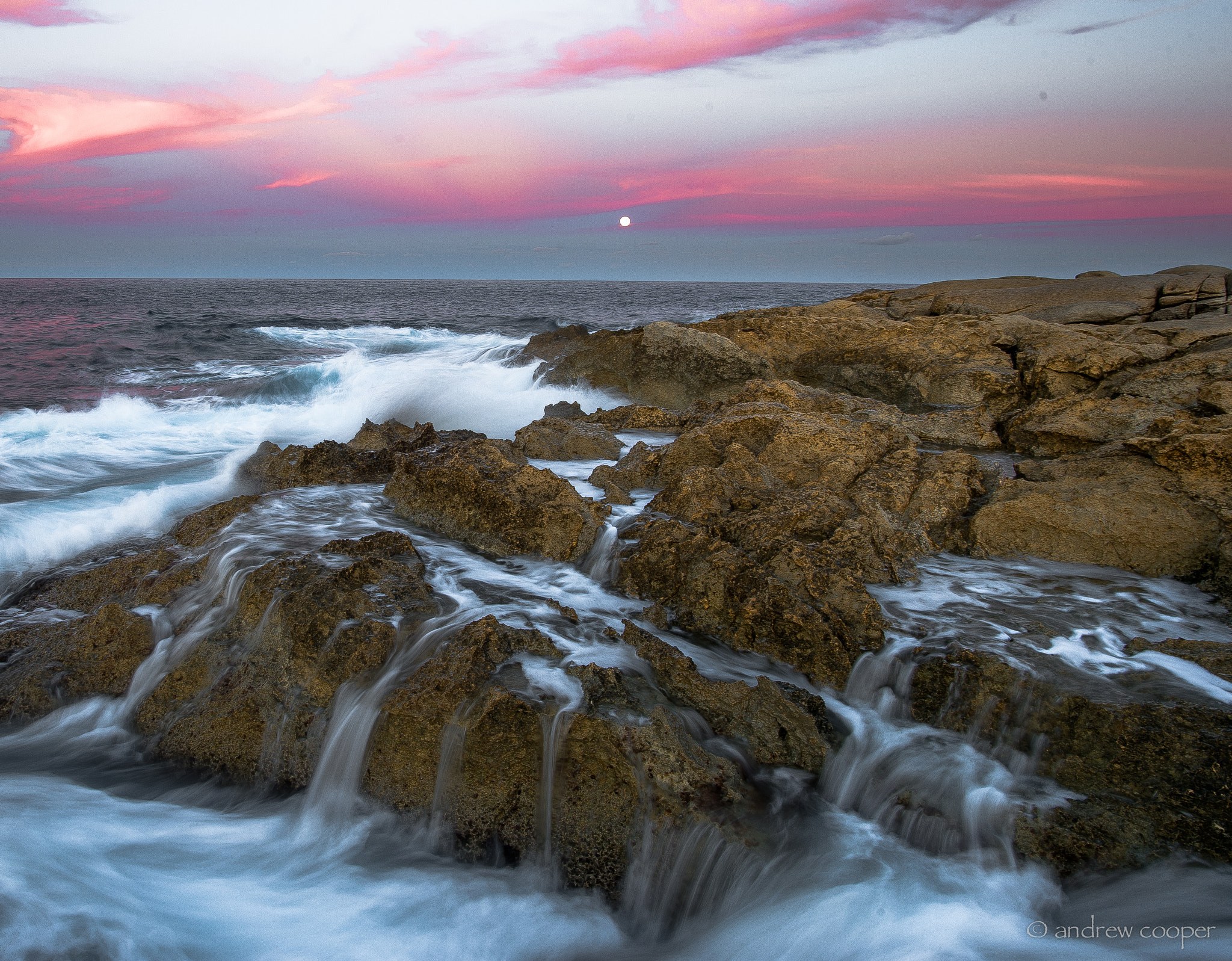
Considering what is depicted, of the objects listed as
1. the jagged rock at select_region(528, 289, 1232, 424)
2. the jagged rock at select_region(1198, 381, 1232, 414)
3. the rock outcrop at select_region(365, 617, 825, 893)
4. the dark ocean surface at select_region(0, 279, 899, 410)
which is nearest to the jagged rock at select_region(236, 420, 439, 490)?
the jagged rock at select_region(528, 289, 1232, 424)

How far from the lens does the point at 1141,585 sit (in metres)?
4.36

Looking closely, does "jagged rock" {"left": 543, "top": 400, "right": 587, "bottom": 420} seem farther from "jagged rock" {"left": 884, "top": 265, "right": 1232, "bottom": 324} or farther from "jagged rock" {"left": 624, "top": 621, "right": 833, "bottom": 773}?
"jagged rock" {"left": 884, "top": 265, "right": 1232, "bottom": 324}

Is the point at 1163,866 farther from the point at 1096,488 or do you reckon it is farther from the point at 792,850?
the point at 1096,488

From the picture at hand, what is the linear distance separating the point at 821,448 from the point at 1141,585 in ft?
7.37

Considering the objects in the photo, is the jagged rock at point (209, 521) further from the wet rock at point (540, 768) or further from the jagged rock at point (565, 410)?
the jagged rock at point (565, 410)

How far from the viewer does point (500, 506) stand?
499 cm

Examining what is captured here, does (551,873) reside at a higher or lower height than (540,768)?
lower

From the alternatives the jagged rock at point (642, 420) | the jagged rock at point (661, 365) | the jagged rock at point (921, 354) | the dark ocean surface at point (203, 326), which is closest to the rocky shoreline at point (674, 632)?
the jagged rock at point (921, 354)

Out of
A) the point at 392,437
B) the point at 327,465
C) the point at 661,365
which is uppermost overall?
the point at 661,365

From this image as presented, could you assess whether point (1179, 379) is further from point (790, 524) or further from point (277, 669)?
point (277, 669)

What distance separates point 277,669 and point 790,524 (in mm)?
3154

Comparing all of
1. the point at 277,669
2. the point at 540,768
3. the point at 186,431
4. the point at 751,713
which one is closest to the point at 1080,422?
the point at 751,713

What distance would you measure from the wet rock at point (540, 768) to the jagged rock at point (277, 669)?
1.45 ft

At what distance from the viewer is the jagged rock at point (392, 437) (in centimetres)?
675
